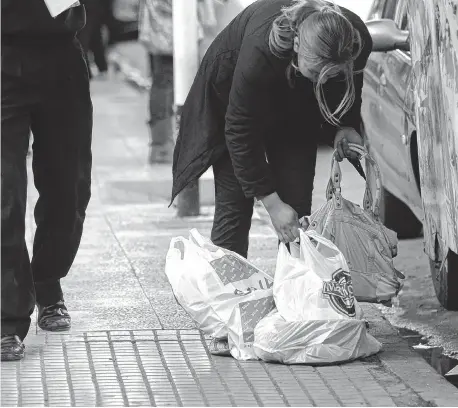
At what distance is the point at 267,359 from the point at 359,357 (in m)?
0.37

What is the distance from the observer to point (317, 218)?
18.0 ft

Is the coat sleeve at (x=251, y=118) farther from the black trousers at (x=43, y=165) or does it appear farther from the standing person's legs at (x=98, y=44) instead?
the standing person's legs at (x=98, y=44)

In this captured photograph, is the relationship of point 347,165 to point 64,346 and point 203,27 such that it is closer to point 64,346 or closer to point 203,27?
point 203,27

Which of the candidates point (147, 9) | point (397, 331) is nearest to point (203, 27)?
point (147, 9)

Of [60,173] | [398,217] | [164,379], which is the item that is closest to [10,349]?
[164,379]

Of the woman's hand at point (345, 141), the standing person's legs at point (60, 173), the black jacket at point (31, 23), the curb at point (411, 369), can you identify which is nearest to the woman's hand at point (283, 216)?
the woman's hand at point (345, 141)

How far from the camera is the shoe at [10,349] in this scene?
5.32 m

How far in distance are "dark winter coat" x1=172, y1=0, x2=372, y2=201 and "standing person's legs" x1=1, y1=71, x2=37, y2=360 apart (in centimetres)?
68

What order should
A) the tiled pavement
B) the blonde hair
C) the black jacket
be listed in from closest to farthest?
the tiled pavement, the blonde hair, the black jacket

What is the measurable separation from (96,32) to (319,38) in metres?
14.0

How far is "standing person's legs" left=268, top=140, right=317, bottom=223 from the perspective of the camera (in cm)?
561

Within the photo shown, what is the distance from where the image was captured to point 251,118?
5.21 meters

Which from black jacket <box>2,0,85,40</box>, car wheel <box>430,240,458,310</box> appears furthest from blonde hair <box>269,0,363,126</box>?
car wheel <box>430,240,458,310</box>

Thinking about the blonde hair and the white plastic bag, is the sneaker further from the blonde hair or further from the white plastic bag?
the blonde hair
